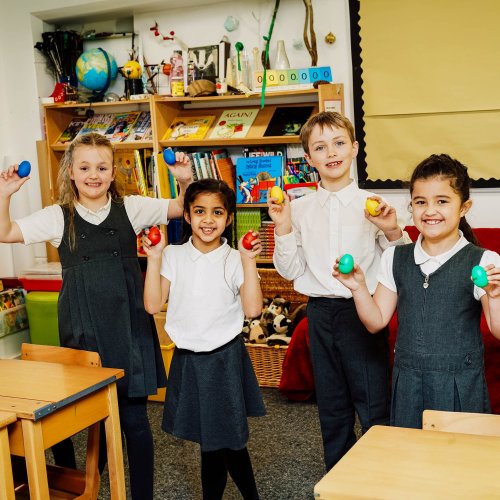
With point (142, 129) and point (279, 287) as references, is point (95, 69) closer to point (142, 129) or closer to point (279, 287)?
point (142, 129)

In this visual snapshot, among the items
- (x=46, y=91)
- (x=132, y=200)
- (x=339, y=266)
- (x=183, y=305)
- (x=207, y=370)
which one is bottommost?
(x=207, y=370)

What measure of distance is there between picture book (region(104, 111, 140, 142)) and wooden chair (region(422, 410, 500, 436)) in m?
3.46

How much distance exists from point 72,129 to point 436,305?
3.62 metres

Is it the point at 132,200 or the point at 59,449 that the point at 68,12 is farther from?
the point at 59,449

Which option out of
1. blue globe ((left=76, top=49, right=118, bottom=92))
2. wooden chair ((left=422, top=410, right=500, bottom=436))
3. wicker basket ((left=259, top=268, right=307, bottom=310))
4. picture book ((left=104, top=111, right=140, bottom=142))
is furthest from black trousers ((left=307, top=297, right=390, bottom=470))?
blue globe ((left=76, top=49, right=118, bottom=92))

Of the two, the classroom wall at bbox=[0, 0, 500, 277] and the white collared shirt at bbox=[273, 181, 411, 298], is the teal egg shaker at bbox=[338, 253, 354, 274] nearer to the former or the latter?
the white collared shirt at bbox=[273, 181, 411, 298]

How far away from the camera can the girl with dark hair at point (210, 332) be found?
214 centimetres

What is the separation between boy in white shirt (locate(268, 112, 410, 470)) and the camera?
2.15 m

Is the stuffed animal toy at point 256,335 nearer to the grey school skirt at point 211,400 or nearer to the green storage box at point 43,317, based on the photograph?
the green storage box at point 43,317

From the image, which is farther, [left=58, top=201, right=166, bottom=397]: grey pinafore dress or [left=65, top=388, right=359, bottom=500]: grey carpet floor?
[left=65, top=388, right=359, bottom=500]: grey carpet floor

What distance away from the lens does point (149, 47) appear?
15.2ft

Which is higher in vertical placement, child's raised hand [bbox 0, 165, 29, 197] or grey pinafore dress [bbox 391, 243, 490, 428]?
child's raised hand [bbox 0, 165, 29, 197]

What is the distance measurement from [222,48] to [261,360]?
6.34ft

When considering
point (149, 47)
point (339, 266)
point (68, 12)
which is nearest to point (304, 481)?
point (339, 266)
